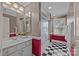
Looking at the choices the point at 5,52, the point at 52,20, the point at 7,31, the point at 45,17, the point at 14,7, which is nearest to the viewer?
the point at 5,52

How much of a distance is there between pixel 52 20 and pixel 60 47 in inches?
23.9

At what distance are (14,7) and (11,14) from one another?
0.42 ft

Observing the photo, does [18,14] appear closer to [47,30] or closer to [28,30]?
[28,30]

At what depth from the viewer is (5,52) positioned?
46.1 inches

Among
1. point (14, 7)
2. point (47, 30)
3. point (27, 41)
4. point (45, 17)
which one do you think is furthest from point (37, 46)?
point (14, 7)

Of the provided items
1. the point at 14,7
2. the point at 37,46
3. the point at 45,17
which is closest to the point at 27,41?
the point at 37,46

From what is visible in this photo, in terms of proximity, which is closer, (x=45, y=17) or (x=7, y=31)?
(x=7, y=31)

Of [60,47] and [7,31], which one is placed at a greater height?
[7,31]

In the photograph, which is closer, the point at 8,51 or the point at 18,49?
the point at 8,51

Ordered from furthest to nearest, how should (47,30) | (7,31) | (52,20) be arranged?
(47,30) → (52,20) → (7,31)

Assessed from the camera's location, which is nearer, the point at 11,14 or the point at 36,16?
the point at 11,14

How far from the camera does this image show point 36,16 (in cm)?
171

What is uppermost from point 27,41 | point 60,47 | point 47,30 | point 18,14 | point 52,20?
point 18,14

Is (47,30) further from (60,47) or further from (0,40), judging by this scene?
(0,40)
